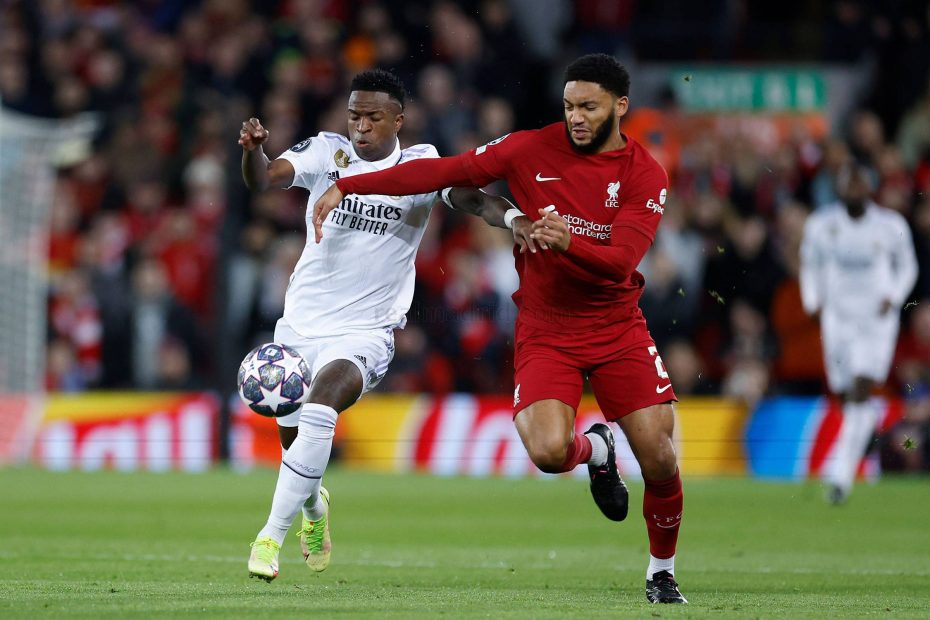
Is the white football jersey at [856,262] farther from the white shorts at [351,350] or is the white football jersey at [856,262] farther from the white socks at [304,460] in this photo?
the white socks at [304,460]

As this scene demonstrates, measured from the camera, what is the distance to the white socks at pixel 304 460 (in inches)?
307

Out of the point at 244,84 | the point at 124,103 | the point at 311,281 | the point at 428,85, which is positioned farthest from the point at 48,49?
the point at 311,281

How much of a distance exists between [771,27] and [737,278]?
19.1 ft

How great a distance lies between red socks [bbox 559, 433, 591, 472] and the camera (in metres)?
7.75

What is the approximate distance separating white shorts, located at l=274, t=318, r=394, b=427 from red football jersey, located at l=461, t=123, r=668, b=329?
2.87ft

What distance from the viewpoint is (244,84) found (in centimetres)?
1897

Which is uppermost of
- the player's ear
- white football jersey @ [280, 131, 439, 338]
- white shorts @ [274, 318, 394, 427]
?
the player's ear

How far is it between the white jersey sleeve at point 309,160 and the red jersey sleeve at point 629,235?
1.56m

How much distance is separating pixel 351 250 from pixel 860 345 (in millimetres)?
6691

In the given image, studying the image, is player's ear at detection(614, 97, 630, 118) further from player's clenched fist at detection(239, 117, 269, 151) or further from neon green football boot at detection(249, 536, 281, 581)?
neon green football boot at detection(249, 536, 281, 581)

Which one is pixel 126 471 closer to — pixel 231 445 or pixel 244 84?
pixel 231 445

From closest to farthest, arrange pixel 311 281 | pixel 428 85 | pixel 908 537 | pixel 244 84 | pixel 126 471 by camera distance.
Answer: pixel 311 281 < pixel 908 537 < pixel 126 471 < pixel 428 85 < pixel 244 84

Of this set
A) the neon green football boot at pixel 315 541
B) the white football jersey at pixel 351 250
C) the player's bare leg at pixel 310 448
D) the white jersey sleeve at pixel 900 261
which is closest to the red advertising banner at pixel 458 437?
the white jersey sleeve at pixel 900 261

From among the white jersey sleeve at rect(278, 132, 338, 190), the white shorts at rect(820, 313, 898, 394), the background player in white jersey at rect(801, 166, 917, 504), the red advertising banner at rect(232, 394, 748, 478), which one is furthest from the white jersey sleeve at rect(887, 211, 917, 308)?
the white jersey sleeve at rect(278, 132, 338, 190)
